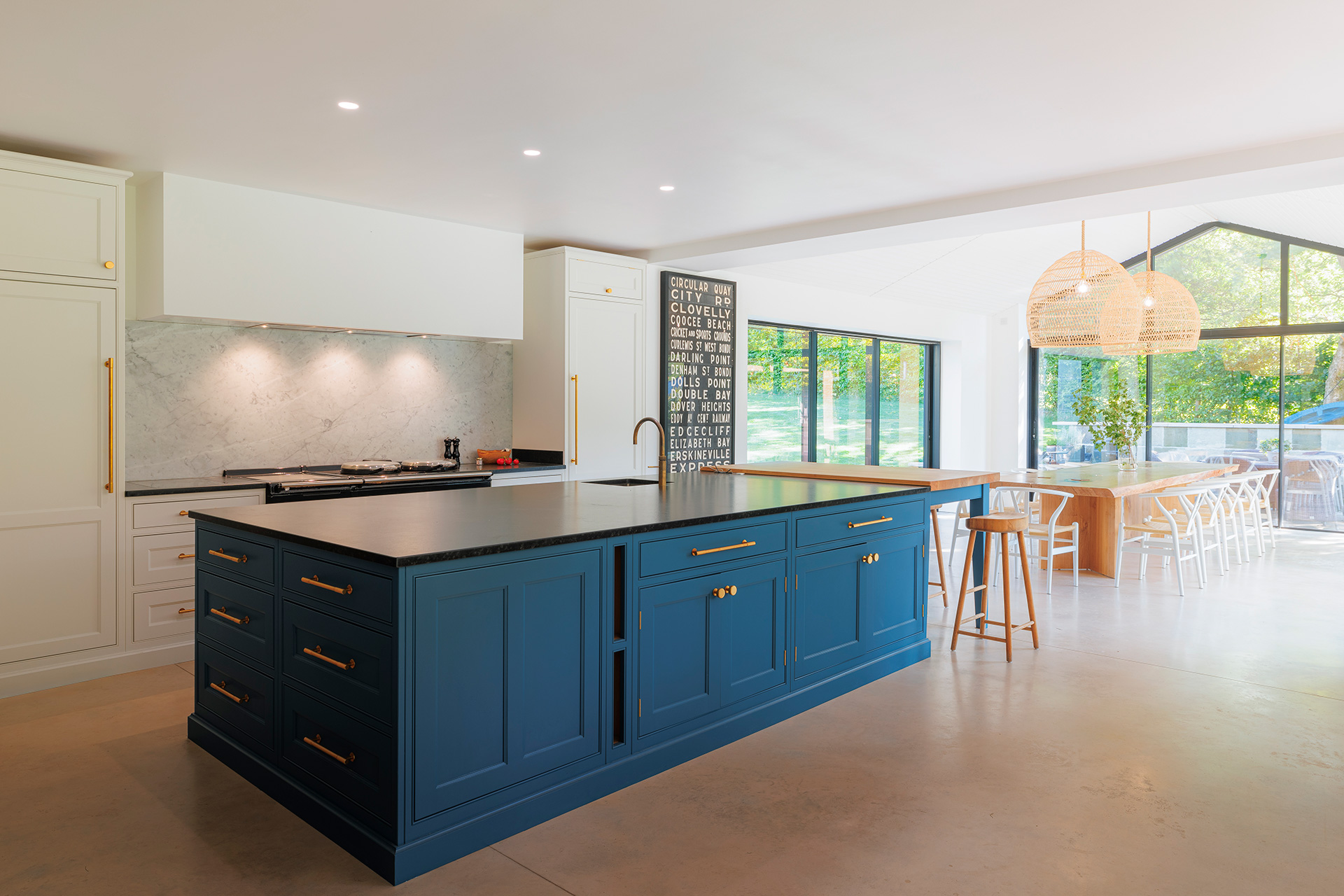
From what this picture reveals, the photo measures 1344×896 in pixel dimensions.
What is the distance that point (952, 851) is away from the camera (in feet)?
7.80

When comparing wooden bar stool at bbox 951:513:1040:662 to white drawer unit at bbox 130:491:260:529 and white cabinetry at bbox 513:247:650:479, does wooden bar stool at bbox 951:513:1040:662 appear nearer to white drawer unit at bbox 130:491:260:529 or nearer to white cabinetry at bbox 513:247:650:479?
white cabinetry at bbox 513:247:650:479

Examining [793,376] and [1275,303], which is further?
[1275,303]

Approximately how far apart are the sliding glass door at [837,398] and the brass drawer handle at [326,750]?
5.69 metres

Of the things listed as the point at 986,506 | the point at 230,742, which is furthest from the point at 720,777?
the point at 986,506

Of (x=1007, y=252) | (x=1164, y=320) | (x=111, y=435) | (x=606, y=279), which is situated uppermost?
(x=1007, y=252)

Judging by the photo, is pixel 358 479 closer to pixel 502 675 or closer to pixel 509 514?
pixel 509 514

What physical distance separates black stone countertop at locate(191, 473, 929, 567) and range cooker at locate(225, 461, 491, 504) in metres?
1.29

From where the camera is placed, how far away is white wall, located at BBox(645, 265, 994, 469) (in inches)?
288

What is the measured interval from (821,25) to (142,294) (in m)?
3.85

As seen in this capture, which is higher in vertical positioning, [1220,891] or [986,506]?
[986,506]

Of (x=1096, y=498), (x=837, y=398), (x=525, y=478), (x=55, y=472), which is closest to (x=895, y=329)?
(x=837, y=398)

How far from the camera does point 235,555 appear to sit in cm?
289

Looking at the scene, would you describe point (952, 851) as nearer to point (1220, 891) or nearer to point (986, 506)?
point (1220, 891)

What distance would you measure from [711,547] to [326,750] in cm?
141
